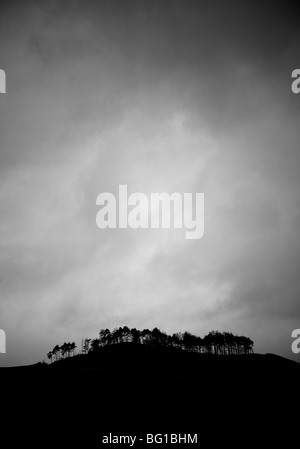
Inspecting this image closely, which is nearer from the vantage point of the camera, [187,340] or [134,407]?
[134,407]

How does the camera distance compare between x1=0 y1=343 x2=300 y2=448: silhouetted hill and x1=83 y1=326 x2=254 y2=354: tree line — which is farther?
x1=83 y1=326 x2=254 y2=354: tree line

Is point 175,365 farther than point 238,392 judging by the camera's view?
Yes

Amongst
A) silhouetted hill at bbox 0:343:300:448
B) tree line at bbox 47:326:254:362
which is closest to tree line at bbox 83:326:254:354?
tree line at bbox 47:326:254:362

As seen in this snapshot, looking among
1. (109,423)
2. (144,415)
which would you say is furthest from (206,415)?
(109,423)

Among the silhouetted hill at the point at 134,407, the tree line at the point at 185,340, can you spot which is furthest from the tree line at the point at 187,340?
the silhouetted hill at the point at 134,407

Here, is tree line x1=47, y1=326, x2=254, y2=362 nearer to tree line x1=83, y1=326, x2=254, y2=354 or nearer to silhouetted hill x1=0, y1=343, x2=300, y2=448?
tree line x1=83, y1=326, x2=254, y2=354

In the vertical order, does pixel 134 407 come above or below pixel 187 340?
above

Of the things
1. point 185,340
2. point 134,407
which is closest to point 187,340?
point 185,340

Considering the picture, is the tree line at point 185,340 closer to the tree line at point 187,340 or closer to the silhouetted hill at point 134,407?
the tree line at point 187,340

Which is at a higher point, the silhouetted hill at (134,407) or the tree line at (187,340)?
the silhouetted hill at (134,407)

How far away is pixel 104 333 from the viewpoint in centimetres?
13138

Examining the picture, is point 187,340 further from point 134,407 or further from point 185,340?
point 134,407

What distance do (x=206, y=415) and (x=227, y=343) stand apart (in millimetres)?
114036
